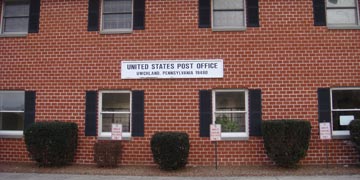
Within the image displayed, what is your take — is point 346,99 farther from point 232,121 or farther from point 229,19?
point 229,19

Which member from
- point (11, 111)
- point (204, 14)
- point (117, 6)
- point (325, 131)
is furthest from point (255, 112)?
point (11, 111)

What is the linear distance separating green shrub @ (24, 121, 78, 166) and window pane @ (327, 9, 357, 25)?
9210mm

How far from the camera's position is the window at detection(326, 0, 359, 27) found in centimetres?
1175

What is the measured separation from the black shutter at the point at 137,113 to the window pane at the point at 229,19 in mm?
3466

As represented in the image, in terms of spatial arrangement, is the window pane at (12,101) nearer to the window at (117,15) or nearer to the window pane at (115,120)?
the window pane at (115,120)

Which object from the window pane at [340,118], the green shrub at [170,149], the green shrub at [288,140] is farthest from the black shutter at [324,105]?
the green shrub at [170,149]

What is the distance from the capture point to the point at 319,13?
11.6m

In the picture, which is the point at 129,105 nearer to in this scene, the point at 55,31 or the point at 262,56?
the point at 55,31

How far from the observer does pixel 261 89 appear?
11461mm

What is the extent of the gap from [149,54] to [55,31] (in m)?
3.38

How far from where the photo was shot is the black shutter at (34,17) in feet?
40.4

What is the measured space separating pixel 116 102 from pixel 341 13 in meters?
8.00

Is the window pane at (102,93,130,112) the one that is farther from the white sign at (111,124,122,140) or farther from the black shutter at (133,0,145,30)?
the black shutter at (133,0,145,30)

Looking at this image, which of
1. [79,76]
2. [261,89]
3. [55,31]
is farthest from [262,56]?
[55,31]
